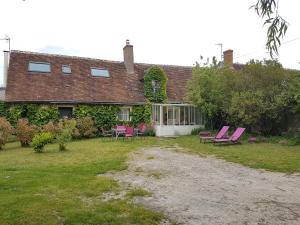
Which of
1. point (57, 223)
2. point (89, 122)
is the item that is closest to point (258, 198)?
point (57, 223)

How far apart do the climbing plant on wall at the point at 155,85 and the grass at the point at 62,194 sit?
48.4ft

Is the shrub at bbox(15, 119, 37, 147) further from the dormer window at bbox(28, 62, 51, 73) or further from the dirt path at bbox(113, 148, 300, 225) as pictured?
the dirt path at bbox(113, 148, 300, 225)

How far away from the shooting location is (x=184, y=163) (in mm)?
12445

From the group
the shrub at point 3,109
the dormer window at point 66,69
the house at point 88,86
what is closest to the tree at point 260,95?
the house at point 88,86

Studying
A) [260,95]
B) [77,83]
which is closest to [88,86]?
[77,83]

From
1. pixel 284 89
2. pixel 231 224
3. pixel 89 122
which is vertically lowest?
pixel 231 224

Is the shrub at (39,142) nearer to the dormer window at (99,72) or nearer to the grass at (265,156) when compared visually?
the grass at (265,156)

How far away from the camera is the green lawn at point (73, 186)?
5.87m

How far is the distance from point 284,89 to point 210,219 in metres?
15.8

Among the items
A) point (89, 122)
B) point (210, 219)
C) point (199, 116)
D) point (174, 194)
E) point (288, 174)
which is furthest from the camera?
point (199, 116)

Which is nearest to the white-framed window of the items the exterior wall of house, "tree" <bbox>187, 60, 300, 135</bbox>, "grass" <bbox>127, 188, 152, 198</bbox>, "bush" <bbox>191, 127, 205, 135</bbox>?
the exterior wall of house

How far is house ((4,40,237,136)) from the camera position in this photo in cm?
2394

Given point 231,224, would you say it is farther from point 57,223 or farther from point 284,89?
point 284,89

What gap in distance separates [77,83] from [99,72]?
9.08 feet
